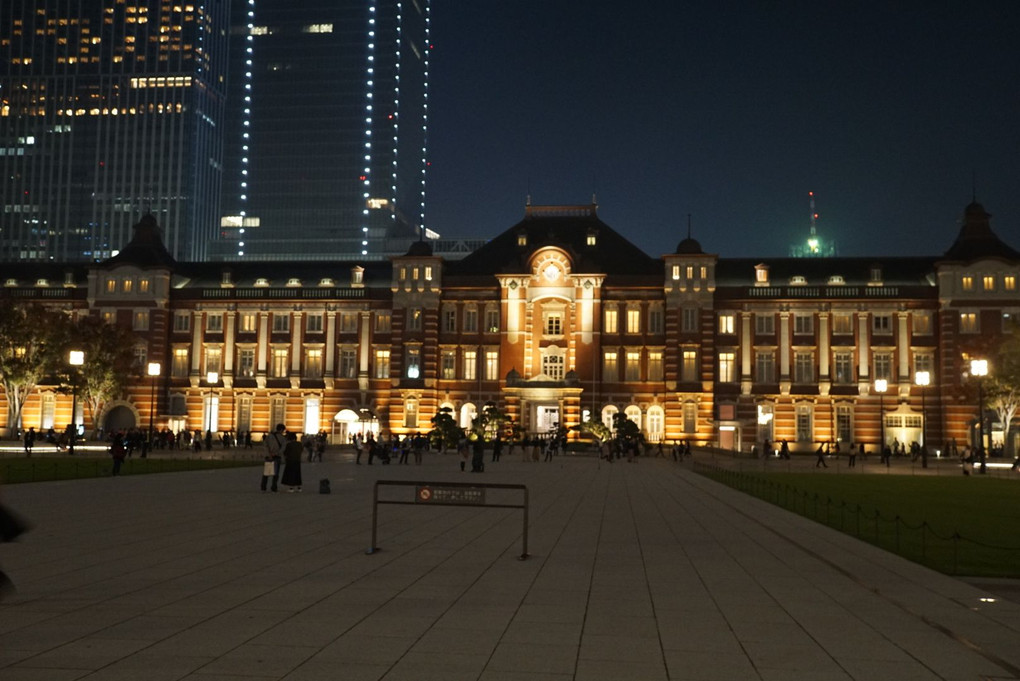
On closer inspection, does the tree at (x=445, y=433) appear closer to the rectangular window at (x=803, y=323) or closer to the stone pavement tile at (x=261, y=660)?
the rectangular window at (x=803, y=323)

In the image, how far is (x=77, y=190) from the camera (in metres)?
164

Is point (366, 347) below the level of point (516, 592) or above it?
above

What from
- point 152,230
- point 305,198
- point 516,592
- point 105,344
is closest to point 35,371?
point 105,344

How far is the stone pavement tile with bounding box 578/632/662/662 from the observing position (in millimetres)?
8820

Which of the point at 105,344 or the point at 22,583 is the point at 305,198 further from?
the point at 22,583

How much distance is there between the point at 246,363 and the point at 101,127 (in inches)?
4010

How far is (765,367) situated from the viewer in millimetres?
76500

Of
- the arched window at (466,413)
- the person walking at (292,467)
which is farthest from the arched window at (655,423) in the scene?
the person walking at (292,467)

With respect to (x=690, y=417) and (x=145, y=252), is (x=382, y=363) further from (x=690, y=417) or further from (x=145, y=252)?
(x=690, y=417)

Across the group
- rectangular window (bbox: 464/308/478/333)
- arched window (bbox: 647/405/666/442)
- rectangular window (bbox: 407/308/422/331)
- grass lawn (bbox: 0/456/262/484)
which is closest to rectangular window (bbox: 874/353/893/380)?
arched window (bbox: 647/405/666/442)

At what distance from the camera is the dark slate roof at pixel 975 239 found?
7475 cm

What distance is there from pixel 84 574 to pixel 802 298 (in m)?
69.8

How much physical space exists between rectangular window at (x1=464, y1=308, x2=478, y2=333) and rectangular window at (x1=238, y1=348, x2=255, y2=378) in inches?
714

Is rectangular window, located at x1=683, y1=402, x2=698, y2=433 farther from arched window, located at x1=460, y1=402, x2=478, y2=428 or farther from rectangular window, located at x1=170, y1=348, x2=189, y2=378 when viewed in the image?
rectangular window, located at x1=170, y1=348, x2=189, y2=378
